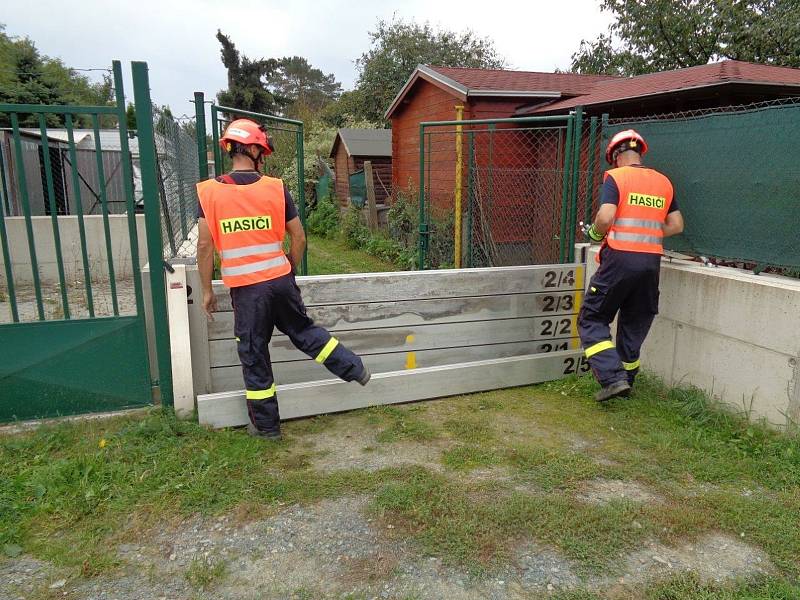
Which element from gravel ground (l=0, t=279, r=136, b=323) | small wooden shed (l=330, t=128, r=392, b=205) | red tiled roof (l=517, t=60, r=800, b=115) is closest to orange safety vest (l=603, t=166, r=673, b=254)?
red tiled roof (l=517, t=60, r=800, b=115)

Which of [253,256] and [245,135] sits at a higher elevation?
[245,135]

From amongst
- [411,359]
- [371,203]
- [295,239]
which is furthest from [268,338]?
[371,203]

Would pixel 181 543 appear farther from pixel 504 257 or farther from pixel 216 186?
pixel 504 257

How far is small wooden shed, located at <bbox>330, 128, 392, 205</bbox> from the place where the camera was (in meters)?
17.0

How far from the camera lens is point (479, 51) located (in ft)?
105

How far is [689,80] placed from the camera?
8602 millimetres

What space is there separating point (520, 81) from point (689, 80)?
3774 mm

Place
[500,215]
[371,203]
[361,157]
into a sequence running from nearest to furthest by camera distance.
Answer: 1. [500,215]
2. [371,203]
3. [361,157]

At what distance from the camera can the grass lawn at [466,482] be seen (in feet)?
9.07

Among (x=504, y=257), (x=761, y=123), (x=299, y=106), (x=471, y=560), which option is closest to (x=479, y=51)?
(x=299, y=106)

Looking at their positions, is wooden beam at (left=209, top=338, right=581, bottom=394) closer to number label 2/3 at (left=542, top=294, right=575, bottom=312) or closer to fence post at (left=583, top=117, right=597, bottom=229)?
number label 2/3 at (left=542, top=294, right=575, bottom=312)

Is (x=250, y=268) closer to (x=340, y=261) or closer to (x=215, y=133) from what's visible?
(x=215, y=133)

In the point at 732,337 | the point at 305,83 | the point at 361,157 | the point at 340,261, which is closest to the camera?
the point at 732,337

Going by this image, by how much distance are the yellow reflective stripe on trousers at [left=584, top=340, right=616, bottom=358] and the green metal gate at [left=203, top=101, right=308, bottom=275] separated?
7.71ft
